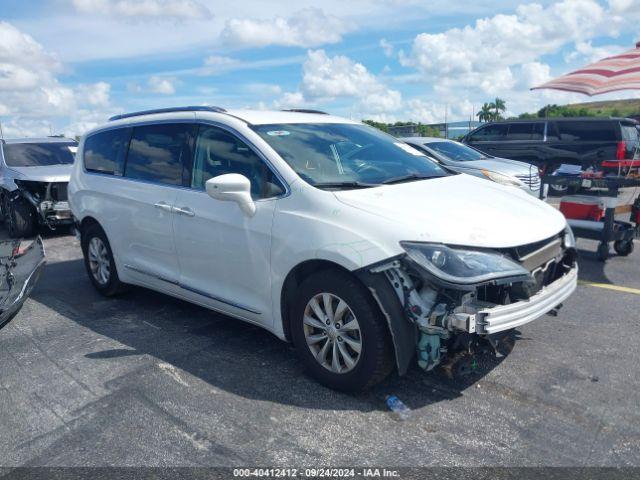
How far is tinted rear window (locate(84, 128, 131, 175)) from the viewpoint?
17.8 ft

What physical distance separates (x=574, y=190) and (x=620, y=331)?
3229 millimetres

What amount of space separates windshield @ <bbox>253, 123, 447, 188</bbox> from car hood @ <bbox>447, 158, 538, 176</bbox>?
19.1ft

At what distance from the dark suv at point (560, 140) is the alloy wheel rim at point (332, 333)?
39.4 feet

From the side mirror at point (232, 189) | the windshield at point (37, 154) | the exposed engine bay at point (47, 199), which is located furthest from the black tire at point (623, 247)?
the windshield at point (37, 154)

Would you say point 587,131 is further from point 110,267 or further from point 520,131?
point 110,267

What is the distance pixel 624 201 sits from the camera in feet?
24.1

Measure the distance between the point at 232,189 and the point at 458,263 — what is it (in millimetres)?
1558

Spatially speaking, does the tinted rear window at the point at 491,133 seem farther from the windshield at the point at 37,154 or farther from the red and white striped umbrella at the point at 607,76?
the windshield at the point at 37,154

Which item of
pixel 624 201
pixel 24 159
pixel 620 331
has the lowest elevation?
pixel 620 331

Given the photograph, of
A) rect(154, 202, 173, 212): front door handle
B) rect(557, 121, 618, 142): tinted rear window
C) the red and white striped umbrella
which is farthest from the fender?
rect(557, 121, 618, 142): tinted rear window

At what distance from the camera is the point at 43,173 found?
961 centimetres

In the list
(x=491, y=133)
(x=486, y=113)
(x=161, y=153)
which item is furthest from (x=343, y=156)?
(x=486, y=113)

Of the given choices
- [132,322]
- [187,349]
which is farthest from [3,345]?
[187,349]

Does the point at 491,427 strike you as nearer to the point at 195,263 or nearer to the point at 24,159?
the point at 195,263
